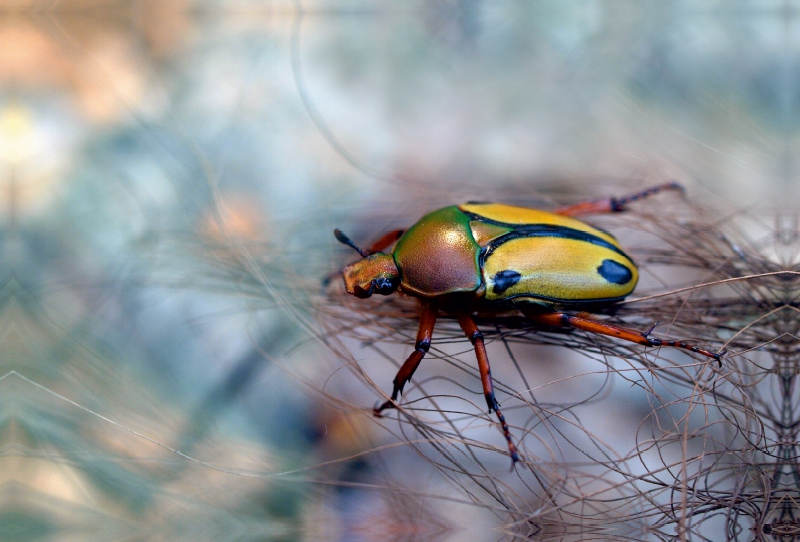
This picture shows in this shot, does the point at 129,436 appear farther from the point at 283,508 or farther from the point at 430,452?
the point at 430,452

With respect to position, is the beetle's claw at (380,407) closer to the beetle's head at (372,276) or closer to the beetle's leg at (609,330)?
the beetle's head at (372,276)

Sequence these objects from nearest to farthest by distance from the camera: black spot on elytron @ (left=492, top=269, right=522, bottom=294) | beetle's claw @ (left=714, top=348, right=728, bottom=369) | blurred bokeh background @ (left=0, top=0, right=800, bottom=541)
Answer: beetle's claw @ (left=714, top=348, right=728, bottom=369), black spot on elytron @ (left=492, top=269, right=522, bottom=294), blurred bokeh background @ (left=0, top=0, right=800, bottom=541)

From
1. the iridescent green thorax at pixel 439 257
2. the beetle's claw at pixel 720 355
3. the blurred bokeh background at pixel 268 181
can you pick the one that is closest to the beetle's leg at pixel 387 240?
the iridescent green thorax at pixel 439 257

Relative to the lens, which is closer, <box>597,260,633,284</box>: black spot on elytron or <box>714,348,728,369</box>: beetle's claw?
<box>714,348,728,369</box>: beetle's claw

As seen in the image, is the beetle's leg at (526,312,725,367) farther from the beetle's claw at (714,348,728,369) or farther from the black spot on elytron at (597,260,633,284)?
the black spot on elytron at (597,260,633,284)

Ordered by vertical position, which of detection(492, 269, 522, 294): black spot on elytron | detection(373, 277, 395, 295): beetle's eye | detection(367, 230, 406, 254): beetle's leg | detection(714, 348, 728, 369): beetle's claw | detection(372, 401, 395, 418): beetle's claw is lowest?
detection(714, 348, 728, 369): beetle's claw

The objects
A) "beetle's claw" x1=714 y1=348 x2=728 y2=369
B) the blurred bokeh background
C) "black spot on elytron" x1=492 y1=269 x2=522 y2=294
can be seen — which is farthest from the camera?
the blurred bokeh background

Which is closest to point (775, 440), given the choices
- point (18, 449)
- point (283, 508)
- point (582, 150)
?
point (283, 508)

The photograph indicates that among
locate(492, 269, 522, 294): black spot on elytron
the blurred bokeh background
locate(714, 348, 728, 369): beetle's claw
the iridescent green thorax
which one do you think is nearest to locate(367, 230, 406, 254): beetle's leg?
the iridescent green thorax
